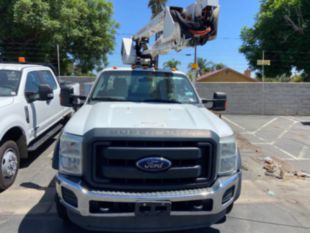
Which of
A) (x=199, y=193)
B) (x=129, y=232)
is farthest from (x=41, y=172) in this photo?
(x=199, y=193)

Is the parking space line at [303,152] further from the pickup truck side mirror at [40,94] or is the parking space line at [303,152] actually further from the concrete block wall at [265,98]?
the concrete block wall at [265,98]

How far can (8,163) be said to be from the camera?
5055 millimetres

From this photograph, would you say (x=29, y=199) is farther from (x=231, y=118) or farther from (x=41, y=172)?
(x=231, y=118)

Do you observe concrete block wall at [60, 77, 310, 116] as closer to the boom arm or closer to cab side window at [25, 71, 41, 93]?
cab side window at [25, 71, 41, 93]

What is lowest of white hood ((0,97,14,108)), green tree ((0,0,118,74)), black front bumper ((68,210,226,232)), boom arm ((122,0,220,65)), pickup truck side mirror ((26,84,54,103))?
black front bumper ((68,210,226,232))

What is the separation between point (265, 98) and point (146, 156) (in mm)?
14058

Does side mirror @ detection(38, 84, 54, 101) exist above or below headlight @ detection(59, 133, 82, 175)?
above

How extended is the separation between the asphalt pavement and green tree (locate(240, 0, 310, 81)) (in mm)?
18976

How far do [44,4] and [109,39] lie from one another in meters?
7.21

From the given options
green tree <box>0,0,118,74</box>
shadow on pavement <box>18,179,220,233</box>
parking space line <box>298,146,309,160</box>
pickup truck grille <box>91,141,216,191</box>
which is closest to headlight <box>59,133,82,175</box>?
pickup truck grille <box>91,141,216,191</box>

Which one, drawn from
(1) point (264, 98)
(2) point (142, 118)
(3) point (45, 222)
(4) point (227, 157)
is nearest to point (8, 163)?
(3) point (45, 222)

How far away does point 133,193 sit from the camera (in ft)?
10.0

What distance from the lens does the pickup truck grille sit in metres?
3.01

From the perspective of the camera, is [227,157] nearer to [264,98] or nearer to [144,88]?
[144,88]
